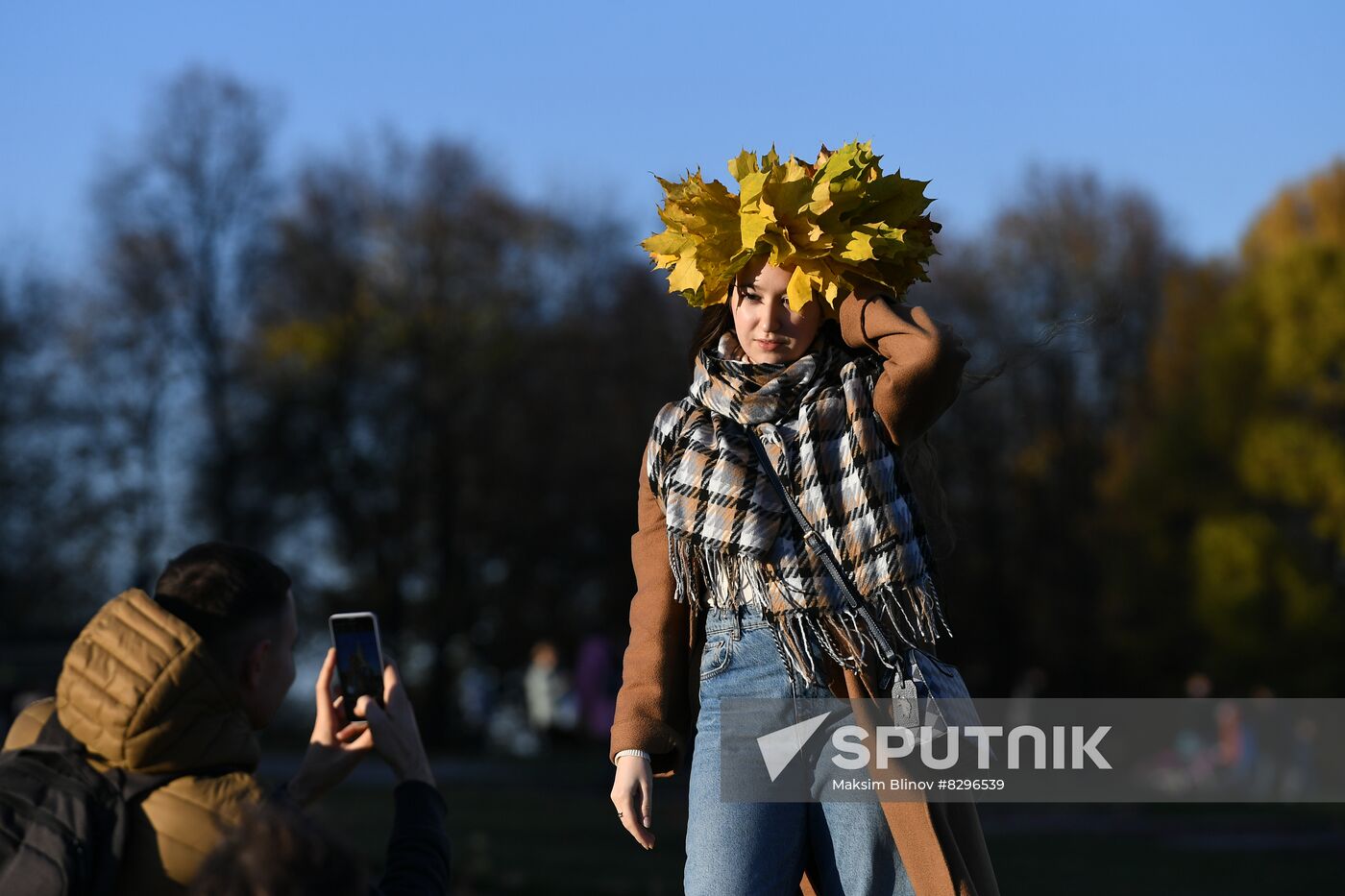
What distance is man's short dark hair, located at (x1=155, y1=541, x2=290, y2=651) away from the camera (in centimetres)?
328

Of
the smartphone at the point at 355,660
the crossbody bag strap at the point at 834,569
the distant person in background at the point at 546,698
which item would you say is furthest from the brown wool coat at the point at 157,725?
the distant person in background at the point at 546,698

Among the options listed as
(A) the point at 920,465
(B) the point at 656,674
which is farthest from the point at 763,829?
(A) the point at 920,465

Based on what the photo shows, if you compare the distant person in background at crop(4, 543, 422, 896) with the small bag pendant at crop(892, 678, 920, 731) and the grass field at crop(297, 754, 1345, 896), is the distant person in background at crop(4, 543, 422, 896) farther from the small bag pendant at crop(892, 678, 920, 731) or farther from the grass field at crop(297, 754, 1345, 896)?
the grass field at crop(297, 754, 1345, 896)

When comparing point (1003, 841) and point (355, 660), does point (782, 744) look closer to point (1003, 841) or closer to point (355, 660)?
point (355, 660)

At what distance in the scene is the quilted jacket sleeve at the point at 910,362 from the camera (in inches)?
141

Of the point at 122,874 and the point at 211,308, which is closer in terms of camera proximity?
the point at 122,874

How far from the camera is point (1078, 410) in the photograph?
4244cm

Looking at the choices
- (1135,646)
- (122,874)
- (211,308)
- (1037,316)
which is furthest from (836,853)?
(1037,316)

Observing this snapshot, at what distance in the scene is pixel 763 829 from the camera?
3574 mm

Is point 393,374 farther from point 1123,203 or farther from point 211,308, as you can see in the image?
point 1123,203

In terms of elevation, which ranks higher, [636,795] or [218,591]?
[218,591]

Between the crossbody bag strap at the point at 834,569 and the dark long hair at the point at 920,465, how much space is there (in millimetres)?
229

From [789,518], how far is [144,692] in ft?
4.18

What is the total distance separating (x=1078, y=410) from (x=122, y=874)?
40692 millimetres
